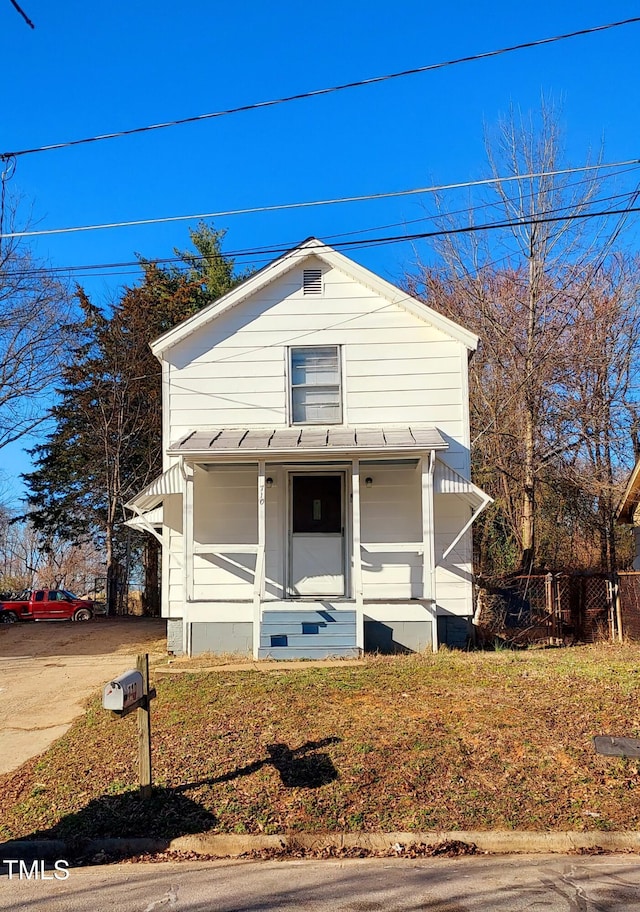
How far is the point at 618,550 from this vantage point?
2109 cm

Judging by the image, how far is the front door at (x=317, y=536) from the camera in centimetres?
1206

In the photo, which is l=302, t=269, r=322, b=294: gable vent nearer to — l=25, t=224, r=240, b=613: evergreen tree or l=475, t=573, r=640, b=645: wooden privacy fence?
l=475, t=573, r=640, b=645: wooden privacy fence

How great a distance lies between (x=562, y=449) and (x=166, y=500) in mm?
10733

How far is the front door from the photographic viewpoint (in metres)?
12.1

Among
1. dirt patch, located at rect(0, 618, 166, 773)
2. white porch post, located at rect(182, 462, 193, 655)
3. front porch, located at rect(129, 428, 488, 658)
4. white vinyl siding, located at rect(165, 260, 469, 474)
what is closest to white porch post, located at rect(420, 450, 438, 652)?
front porch, located at rect(129, 428, 488, 658)

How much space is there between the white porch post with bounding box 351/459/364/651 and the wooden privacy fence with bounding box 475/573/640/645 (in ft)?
11.5

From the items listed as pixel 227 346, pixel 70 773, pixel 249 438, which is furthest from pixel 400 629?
pixel 70 773

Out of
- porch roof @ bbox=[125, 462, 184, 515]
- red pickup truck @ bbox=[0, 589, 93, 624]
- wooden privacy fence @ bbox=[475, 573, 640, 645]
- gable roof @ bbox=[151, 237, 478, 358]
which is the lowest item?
red pickup truck @ bbox=[0, 589, 93, 624]

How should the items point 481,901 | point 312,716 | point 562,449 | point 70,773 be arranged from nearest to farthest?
point 481,901, point 70,773, point 312,716, point 562,449

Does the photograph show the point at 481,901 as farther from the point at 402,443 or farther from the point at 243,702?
the point at 402,443

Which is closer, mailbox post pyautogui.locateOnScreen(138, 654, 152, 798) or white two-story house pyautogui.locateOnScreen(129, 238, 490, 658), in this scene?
mailbox post pyautogui.locateOnScreen(138, 654, 152, 798)

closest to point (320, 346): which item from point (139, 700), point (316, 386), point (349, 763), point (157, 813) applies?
point (316, 386)

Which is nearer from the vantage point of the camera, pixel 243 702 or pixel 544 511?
pixel 243 702

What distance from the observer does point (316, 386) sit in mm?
12586
